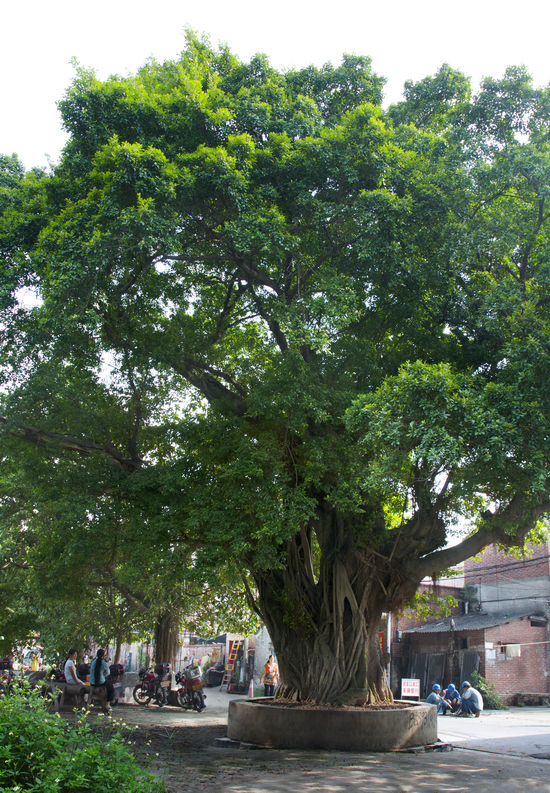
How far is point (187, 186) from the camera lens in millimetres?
7949

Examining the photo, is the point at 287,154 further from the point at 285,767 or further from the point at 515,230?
the point at 285,767

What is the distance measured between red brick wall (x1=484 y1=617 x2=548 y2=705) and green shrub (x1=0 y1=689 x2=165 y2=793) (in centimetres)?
1972

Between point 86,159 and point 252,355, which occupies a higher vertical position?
point 86,159

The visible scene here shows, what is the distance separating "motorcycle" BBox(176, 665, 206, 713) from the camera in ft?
49.9

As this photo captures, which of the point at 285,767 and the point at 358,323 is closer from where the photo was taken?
the point at 285,767

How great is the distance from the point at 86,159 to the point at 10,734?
7.49 meters

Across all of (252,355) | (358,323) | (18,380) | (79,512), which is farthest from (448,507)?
(18,380)

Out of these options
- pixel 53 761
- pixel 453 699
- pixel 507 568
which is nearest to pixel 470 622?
pixel 507 568

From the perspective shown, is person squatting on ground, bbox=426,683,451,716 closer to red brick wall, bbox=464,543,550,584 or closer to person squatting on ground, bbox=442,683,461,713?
person squatting on ground, bbox=442,683,461,713

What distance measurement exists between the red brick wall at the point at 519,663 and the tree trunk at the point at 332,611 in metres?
12.4

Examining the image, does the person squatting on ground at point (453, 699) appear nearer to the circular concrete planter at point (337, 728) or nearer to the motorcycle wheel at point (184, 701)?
the motorcycle wheel at point (184, 701)

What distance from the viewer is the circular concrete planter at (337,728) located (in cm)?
867

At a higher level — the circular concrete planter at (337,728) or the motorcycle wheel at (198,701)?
the circular concrete planter at (337,728)

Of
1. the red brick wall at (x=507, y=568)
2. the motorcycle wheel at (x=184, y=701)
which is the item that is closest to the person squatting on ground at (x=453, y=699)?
the red brick wall at (x=507, y=568)
